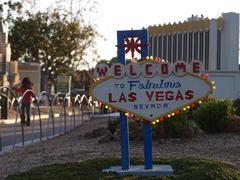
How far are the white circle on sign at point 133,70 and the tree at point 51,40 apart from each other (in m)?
43.9

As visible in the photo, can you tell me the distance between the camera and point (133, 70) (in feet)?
27.2

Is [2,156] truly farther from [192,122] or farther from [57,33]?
[57,33]

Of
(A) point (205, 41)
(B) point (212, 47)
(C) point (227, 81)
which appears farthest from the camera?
(A) point (205, 41)

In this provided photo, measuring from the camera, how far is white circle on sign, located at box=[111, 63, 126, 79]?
828 cm

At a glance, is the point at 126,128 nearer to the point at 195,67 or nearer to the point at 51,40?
the point at 195,67

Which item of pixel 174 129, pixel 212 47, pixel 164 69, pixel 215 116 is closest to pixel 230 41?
pixel 212 47

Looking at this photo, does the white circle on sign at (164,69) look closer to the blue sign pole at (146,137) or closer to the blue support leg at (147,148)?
the blue sign pole at (146,137)

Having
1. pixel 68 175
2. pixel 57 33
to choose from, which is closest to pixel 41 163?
pixel 68 175

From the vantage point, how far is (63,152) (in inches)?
445

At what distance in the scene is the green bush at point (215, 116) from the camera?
1323 centimetres

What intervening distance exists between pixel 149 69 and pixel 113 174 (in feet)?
4.67

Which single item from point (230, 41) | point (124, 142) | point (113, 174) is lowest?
point (113, 174)

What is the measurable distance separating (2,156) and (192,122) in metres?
3.82

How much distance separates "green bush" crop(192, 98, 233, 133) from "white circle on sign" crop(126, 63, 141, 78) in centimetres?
529
